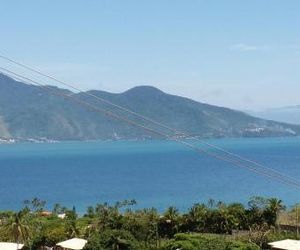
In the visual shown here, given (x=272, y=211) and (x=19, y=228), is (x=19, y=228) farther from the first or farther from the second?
(x=272, y=211)

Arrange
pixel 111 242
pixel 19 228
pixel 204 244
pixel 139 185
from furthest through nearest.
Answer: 1. pixel 139 185
2. pixel 19 228
3. pixel 111 242
4. pixel 204 244

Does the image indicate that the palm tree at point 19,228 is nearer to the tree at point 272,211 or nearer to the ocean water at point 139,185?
the tree at point 272,211

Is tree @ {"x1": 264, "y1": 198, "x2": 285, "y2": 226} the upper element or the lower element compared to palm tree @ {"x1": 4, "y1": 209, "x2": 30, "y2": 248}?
upper

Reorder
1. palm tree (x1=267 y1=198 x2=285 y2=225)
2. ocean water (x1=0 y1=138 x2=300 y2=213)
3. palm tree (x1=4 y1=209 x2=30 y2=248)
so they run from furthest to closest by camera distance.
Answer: ocean water (x1=0 y1=138 x2=300 y2=213)
palm tree (x1=267 y1=198 x2=285 y2=225)
palm tree (x1=4 y1=209 x2=30 y2=248)

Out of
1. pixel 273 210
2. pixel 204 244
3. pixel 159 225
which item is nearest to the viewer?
pixel 204 244

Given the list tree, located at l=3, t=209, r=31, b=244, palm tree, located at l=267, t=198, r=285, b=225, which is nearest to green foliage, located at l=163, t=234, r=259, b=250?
tree, located at l=3, t=209, r=31, b=244

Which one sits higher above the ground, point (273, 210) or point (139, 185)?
point (273, 210)

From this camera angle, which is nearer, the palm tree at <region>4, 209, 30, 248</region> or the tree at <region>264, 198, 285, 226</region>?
the palm tree at <region>4, 209, 30, 248</region>

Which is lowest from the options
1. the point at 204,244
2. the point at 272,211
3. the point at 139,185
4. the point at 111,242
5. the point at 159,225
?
the point at 139,185

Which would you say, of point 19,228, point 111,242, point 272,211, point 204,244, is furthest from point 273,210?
point 19,228

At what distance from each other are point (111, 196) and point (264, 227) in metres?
74.0

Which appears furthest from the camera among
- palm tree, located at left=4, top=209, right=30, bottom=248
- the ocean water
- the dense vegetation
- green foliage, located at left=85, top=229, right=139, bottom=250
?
the ocean water

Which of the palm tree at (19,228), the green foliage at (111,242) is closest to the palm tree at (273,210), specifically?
the green foliage at (111,242)

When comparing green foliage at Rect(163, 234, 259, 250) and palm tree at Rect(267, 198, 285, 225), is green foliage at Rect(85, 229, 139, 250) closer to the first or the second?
green foliage at Rect(163, 234, 259, 250)
